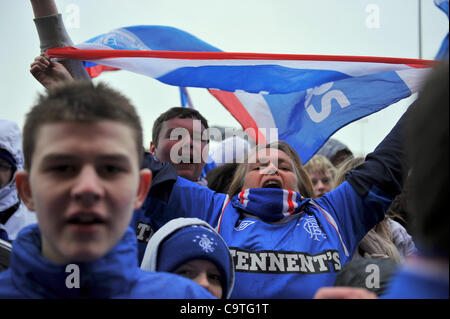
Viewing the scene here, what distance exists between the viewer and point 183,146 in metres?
2.94

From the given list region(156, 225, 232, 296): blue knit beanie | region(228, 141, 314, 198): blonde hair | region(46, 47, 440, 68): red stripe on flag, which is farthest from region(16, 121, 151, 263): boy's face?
region(46, 47, 440, 68): red stripe on flag

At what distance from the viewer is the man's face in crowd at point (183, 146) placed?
2914 millimetres

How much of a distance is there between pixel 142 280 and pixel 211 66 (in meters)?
1.88

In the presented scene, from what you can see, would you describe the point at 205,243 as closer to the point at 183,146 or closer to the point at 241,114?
the point at 183,146

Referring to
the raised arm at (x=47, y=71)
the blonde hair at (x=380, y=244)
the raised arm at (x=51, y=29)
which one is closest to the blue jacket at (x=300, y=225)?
the blonde hair at (x=380, y=244)

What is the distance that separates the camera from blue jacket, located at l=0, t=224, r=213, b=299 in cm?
116

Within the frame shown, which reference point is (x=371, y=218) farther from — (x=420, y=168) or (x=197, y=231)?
(x=420, y=168)

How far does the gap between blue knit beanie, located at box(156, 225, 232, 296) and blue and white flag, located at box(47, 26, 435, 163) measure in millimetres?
1236

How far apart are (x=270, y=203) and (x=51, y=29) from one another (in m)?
1.34

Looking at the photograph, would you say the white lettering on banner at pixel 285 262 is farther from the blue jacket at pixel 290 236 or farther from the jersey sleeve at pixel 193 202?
the jersey sleeve at pixel 193 202

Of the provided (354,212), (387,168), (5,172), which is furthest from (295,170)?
(5,172)

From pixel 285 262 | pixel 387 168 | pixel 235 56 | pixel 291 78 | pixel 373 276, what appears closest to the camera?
pixel 373 276

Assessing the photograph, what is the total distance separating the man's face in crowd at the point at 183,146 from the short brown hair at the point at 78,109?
1.57 m

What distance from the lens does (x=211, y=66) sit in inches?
114
